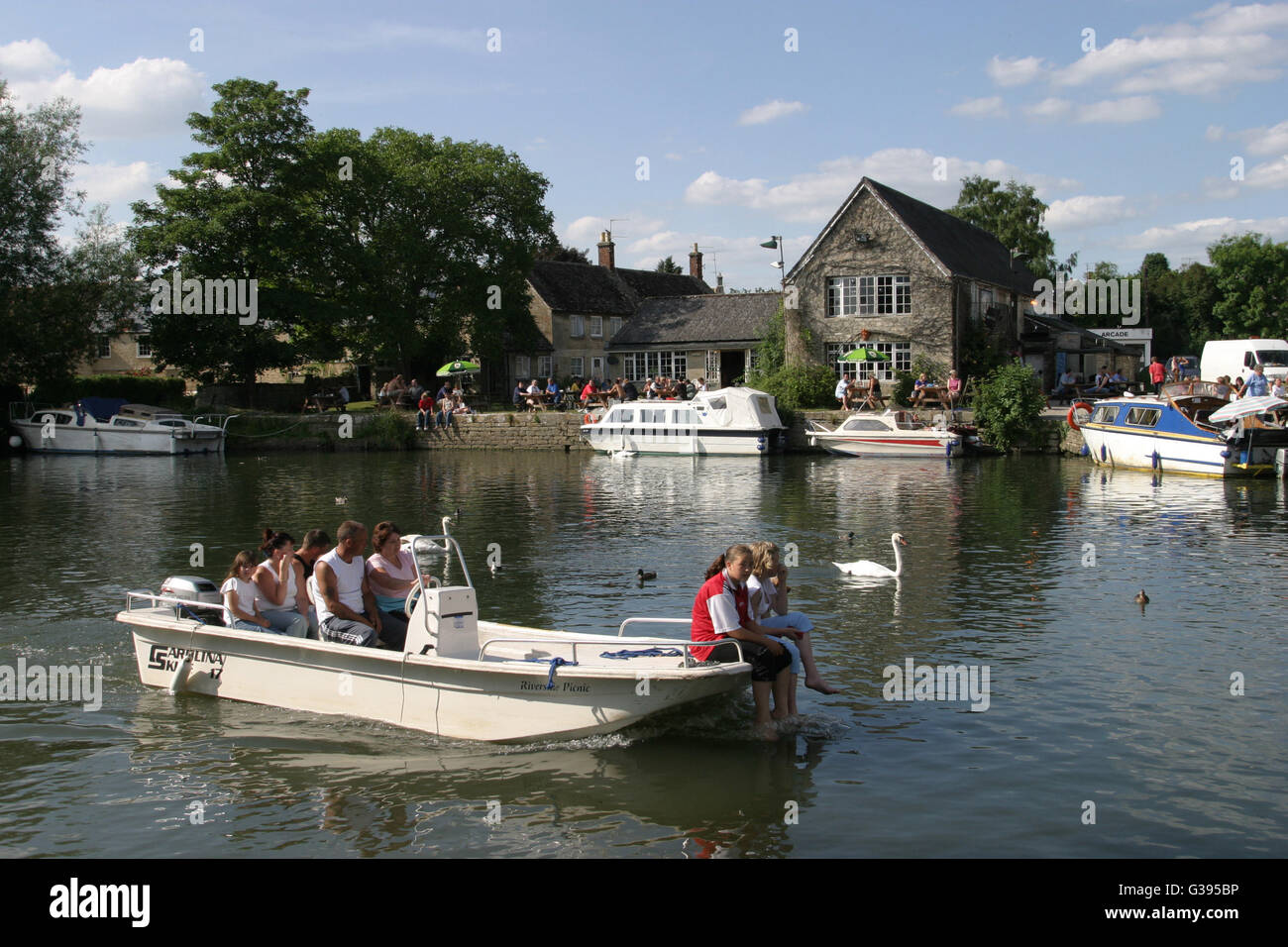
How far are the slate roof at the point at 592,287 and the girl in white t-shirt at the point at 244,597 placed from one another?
54.8 meters

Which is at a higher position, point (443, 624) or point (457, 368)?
point (457, 368)

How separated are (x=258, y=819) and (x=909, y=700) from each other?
22.4 ft

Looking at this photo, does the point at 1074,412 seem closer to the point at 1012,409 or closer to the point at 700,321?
the point at 1012,409

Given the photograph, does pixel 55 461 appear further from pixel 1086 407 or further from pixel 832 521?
pixel 1086 407

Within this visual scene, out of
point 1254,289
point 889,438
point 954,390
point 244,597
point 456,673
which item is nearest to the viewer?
point 456,673

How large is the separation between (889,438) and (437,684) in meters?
34.0

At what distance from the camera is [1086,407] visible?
40.7 m

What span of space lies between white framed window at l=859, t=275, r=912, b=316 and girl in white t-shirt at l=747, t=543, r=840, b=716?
40862 millimetres

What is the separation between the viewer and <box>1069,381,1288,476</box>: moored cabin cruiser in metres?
32.1

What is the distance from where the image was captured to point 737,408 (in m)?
44.4

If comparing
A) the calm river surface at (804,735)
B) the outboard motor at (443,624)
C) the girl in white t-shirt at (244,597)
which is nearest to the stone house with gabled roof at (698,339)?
the calm river surface at (804,735)

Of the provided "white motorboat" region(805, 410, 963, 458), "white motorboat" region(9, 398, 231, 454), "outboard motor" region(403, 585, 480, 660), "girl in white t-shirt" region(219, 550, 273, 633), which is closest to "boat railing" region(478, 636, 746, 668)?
"outboard motor" region(403, 585, 480, 660)

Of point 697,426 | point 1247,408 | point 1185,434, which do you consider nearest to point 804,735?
point 1247,408
